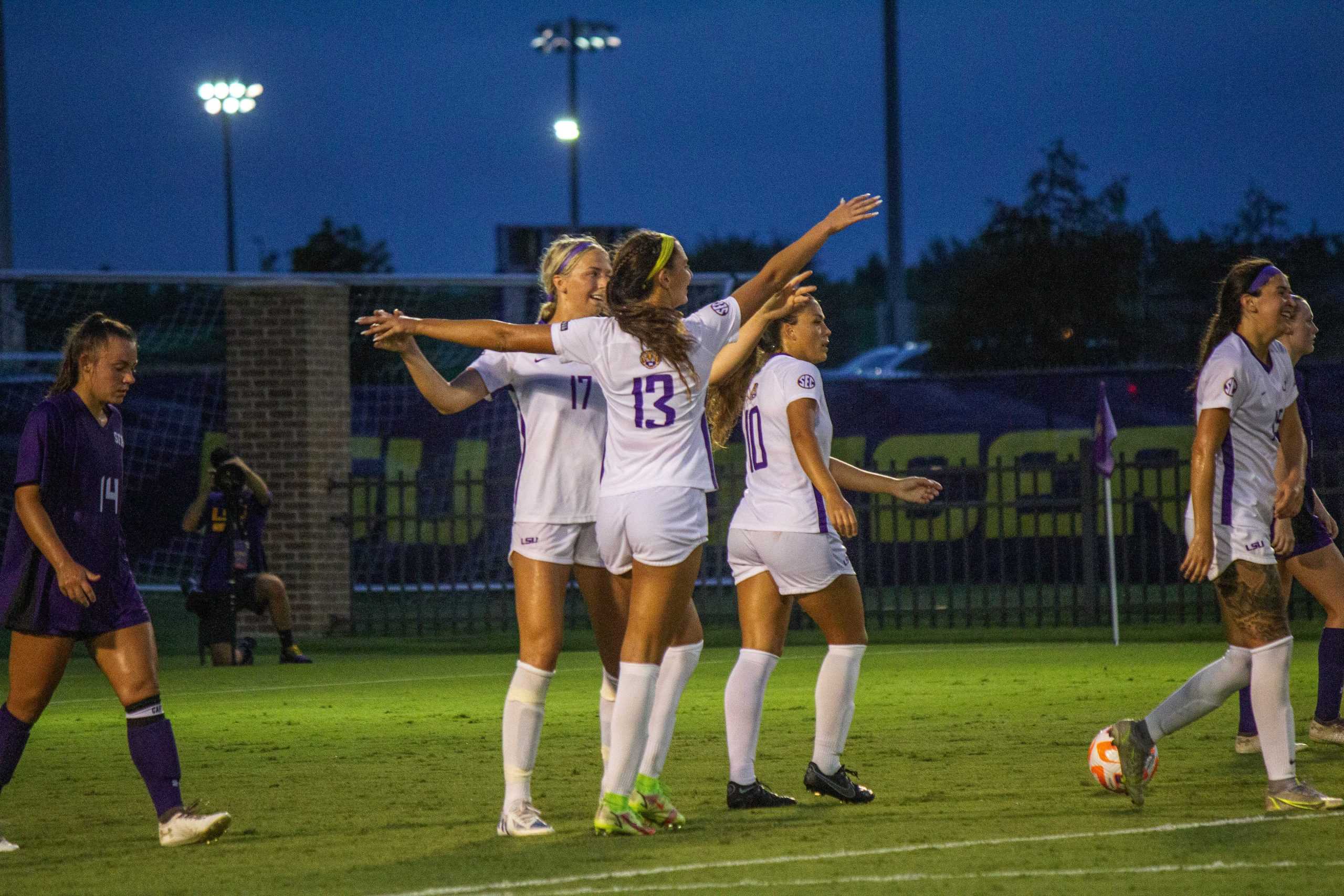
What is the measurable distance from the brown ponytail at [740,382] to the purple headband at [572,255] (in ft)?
2.84

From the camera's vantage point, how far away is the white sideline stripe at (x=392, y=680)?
12.2 metres

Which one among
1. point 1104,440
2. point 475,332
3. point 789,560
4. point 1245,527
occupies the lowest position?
point 789,560

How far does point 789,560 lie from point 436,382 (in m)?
1.68

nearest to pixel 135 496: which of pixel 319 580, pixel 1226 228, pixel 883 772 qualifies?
pixel 319 580

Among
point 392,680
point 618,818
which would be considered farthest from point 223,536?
point 618,818

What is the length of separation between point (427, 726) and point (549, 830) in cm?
388

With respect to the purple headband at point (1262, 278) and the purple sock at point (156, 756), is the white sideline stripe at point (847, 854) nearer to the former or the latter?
the purple sock at point (156, 756)

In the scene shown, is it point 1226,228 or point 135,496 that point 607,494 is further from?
point 1226,228

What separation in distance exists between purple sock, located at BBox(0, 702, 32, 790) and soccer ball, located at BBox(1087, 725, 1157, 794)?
431 centimetres

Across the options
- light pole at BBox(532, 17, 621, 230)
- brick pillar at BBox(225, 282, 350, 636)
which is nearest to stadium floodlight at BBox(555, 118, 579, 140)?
light pole at BBox(532, 17, 621, 230)

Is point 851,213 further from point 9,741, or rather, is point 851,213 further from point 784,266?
point 9,741

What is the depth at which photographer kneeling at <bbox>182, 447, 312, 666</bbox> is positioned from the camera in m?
14.0

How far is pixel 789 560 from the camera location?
22.7ft

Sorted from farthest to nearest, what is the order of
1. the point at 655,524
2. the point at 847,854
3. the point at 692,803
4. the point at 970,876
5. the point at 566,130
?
the point at 566,130
the point at 692,803
the point at 655,524
the point at 847,854
the point at 970,876
